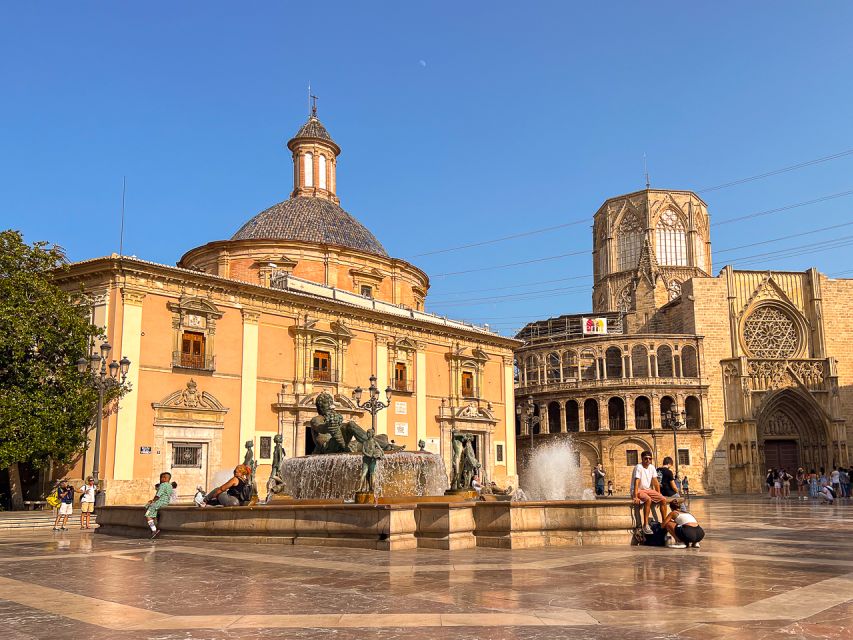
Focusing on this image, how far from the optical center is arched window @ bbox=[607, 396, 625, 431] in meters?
49.2

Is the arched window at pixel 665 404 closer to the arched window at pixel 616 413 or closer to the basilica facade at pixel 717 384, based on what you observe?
the basilica facade at pixel 717 384

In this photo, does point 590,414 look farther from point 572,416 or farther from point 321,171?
point 321,171

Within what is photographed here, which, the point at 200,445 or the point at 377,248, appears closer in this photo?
the point at 200,445

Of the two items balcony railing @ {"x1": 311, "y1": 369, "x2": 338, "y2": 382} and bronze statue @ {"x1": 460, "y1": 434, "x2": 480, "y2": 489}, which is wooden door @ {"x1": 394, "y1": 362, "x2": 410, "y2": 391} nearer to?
balcony railing @ {"x1": 311, "y1": 369, "x2": 338, "y2": 382}

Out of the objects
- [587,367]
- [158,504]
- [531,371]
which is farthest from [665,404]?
[158,504]

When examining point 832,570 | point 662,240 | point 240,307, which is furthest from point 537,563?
point 662,240

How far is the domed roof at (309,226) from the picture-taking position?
38.8m

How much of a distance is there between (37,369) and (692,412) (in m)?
38.8

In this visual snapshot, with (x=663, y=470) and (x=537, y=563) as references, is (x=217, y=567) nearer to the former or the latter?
(x=537, y=563)

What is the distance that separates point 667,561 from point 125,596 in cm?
641

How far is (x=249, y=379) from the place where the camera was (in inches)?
1128

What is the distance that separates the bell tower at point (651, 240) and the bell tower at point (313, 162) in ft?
102

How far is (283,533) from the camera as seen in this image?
40.8 ft

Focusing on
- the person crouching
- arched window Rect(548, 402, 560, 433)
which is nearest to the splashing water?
arched window Rect(548, 402, 560, 433)
